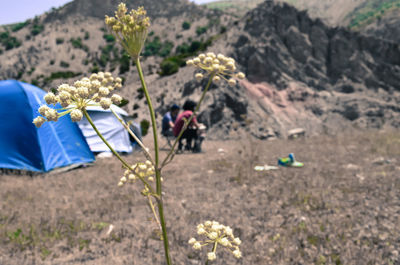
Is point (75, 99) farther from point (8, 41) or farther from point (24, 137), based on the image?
point (8, 41)

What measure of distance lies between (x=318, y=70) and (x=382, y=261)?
17.3 meters

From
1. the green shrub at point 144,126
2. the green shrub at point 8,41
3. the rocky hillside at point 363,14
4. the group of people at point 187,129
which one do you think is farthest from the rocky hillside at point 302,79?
the green shrub at point 8,41

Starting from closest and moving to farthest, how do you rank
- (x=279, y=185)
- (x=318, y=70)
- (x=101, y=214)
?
(x=101, y=214), (x=279, y=185), (x=318, y=70)

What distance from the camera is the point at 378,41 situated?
719 inches

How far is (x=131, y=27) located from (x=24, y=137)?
6.97m

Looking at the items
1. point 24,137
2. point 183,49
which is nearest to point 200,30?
point 183,49

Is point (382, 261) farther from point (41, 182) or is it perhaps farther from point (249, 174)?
point (41, 182)

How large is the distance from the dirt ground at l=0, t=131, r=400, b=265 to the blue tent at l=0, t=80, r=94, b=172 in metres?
0.45

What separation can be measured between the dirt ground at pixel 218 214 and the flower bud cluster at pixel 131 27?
8.58 ft

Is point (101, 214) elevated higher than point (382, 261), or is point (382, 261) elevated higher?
point (382, 261)

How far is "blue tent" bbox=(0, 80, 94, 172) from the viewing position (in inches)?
259

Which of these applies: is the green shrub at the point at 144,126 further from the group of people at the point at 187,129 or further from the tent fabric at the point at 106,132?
the group of people at the point at 187,129

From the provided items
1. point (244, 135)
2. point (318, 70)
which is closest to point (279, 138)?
point (244, 135)

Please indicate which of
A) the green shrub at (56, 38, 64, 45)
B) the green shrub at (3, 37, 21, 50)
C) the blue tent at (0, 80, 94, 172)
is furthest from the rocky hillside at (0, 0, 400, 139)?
the green shrub at (3, 37, 21, 50)
